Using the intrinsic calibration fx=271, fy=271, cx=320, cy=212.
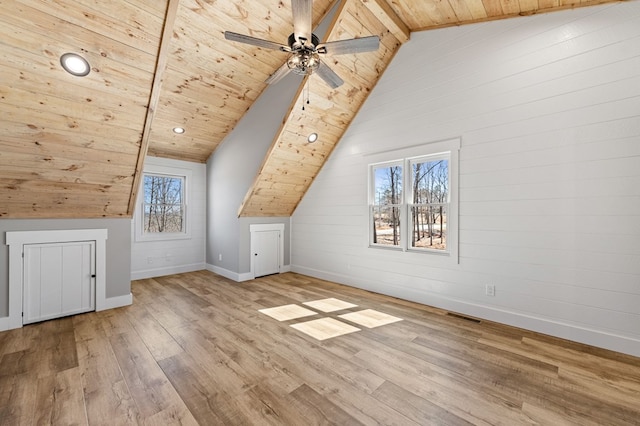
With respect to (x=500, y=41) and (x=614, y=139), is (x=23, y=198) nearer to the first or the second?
(x=500, y=41)

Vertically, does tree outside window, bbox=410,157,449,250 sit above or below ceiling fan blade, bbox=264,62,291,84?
below

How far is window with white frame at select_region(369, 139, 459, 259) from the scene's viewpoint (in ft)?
11.2

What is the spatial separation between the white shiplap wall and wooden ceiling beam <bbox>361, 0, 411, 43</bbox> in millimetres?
202

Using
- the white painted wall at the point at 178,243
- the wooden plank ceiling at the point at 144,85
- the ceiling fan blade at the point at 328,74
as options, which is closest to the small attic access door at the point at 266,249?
the wooden plank ceiling at the point at 144,85

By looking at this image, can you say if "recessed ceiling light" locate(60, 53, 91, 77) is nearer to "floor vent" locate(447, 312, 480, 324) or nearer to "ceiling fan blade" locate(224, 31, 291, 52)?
"ceiling fan blade" locate(224, 31, 291, 52)

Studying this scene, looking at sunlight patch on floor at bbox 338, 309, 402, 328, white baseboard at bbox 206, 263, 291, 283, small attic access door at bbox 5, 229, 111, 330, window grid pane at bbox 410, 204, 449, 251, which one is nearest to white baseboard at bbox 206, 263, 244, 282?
white baseboard at bbox 206, 263, 291, 283

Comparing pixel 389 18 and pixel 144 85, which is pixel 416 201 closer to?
pixel 389 18

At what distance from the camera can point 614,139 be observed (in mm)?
2420

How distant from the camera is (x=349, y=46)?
2375mm

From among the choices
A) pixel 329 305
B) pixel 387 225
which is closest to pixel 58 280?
pixel 329 305

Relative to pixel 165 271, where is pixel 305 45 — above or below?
above

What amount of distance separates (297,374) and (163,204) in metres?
4.84

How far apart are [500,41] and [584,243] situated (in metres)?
2.30

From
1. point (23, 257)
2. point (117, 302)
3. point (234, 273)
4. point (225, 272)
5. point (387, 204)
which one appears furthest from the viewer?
point (225, 272)
